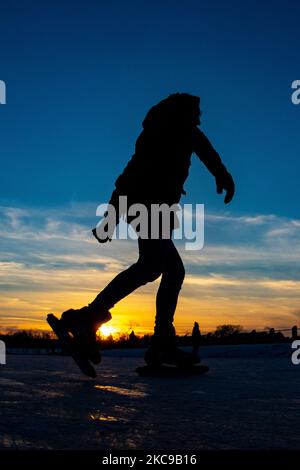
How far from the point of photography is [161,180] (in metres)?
4.54

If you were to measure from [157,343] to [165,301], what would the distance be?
37 centimetres

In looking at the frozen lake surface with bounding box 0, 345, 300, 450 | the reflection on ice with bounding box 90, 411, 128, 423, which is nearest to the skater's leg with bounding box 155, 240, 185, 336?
the frozen lake surface with bounding box 0, 345, 300, 450

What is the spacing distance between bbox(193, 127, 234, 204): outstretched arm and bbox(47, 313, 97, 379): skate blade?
168cm

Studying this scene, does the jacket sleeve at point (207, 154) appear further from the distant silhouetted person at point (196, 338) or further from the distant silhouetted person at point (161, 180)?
the distant silhouetted person at point (196, 338)

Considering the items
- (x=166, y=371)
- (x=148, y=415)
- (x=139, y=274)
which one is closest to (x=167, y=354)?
(x=166, y=371)

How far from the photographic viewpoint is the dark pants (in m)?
4.38

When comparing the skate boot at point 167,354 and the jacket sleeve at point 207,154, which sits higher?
the jacket sleeve at point 207,154

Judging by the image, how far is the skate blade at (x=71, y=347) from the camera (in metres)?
4.03

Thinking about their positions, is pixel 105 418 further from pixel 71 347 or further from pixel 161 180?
pixel 161 180

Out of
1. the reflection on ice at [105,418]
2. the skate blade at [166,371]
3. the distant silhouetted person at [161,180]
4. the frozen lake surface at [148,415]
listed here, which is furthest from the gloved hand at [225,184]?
the reflection on ice at [105,418]

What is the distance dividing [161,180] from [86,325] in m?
1.30

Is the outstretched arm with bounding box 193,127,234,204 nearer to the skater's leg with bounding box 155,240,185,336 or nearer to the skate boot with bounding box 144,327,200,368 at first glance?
the skater's leg with bounding box 155,240,185,336

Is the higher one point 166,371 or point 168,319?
point 168,319
